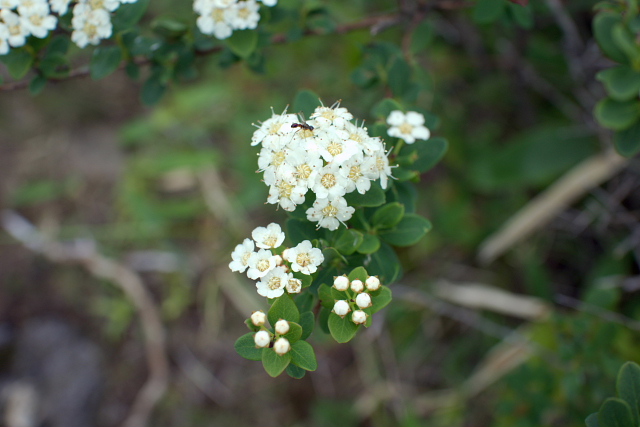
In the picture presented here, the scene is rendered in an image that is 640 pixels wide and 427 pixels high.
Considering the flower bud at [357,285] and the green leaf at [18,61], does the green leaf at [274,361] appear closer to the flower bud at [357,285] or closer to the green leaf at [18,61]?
the flower bud at [357,285]

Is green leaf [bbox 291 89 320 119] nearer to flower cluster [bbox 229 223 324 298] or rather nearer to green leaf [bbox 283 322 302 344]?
flower cluster [bbox 229 223 324 298]

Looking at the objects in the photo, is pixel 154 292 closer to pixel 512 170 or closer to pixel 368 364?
pixel 368 364

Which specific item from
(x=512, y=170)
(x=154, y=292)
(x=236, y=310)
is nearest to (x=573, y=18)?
(x=512, y=170)

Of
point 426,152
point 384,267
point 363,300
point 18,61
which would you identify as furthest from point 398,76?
point 18,61

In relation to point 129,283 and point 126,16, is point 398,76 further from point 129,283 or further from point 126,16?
point 129,283

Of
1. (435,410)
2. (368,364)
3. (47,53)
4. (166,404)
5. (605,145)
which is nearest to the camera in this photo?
(47,53)

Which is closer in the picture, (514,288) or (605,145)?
(605,145)

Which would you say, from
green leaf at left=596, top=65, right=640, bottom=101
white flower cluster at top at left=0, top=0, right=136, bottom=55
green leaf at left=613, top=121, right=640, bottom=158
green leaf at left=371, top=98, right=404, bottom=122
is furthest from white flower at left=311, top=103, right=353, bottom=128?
green leaf at left=613, top=121, right=640, bottom=158
